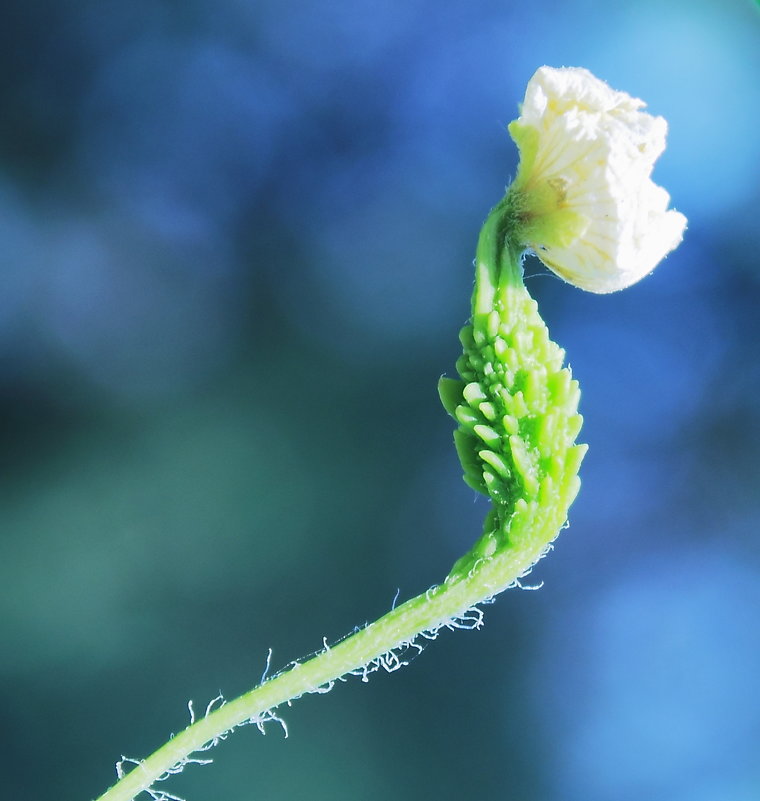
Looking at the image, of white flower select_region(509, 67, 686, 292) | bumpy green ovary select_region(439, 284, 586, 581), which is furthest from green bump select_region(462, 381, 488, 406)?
white flower select_region(509, 67, 686, 292)

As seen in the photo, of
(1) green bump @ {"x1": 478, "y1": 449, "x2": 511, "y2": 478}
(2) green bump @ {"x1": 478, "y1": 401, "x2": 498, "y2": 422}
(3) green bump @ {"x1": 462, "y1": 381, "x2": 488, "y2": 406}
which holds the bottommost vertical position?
(1) green bump @ {"x1": 478, "y1": 449, "x2": 511, "y2": 478}

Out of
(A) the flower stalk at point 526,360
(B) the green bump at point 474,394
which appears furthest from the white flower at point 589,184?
(B) the green bump at point 474,394

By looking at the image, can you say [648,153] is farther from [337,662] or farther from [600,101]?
[337,662]

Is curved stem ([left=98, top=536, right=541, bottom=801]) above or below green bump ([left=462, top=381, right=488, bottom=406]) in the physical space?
below

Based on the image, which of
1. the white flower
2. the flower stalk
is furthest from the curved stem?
the white flower

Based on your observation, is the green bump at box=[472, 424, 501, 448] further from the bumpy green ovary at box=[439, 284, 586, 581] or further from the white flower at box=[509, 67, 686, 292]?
the white flower at box=[509, 67, 686, 292]

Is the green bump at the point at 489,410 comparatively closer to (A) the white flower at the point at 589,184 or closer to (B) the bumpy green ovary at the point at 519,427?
(B) the bumpy green ovary at the point at 519,427

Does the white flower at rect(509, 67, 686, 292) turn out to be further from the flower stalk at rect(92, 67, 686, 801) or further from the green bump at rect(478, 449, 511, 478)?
the green bump at rect(478, 449, 511, 478)
